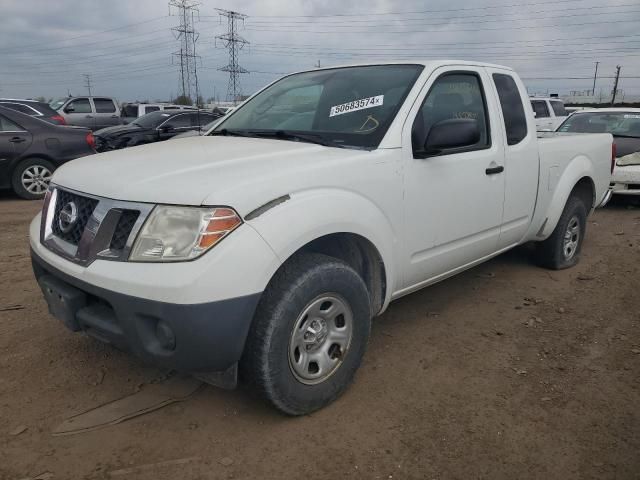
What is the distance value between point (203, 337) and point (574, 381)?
7.33 ft

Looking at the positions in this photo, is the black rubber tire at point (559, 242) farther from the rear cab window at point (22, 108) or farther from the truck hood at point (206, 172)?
the rear cab window at point (22, 108)

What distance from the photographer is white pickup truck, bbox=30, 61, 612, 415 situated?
7.45 feet

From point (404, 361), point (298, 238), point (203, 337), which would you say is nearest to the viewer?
point (203, 337)

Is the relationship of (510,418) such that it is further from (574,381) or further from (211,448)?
(211,448)

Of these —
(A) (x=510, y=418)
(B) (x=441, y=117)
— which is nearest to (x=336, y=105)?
(B) (x=441, y=117)

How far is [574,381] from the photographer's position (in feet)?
10.3

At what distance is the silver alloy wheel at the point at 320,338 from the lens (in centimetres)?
262

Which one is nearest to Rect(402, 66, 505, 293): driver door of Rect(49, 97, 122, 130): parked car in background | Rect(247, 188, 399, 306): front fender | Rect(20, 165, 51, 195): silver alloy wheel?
Rect(247, 188, 399, 306): front fender

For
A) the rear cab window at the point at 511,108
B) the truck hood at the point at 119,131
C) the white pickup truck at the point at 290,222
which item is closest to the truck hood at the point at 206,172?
the white pickup truck at the point at 290,222

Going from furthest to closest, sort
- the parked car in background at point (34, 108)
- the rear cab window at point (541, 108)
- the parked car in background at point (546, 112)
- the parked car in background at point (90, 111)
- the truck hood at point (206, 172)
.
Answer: the parked car in background at point (90, 111), the rear cab window at point (541, 108), the parked car in background at point (546, 112), the parked car in background at point (34, 108), the truck hood at point (206, 172)

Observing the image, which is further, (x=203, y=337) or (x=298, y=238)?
(x=298, y=238)

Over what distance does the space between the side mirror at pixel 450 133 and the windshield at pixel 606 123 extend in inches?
287

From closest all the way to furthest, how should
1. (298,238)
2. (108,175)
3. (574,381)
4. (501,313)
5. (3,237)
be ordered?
(298,238), (108,175), (574,381), (501,313), (3,237)

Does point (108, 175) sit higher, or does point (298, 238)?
point (108, 175)
